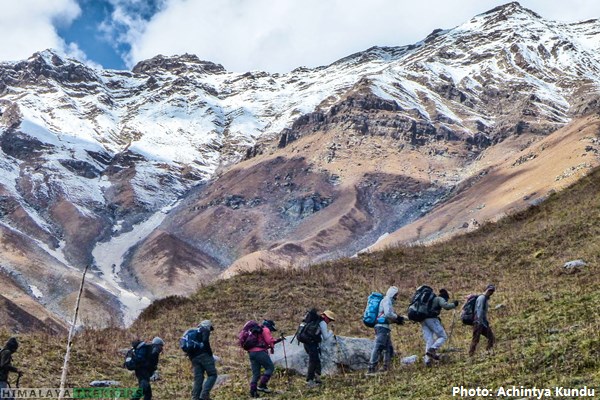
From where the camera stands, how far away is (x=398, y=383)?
1445 cm

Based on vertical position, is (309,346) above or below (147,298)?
below

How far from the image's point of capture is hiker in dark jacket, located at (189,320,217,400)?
50.4 ft

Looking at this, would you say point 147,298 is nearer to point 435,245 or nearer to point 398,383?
point 435,245

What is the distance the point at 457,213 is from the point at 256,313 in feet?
405

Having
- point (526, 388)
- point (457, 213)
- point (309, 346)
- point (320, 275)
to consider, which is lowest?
point (526, 388)

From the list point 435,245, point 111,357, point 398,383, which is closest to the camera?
point 398,383

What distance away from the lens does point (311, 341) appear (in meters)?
16.5

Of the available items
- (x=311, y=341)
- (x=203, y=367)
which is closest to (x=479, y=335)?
(x=311, y=341)

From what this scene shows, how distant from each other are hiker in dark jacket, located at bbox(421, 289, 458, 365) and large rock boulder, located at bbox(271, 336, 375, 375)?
8.72ft

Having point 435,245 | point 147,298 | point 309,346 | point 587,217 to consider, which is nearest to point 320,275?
point 435,245

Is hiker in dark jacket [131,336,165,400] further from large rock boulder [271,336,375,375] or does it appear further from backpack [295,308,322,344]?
large rock boulder [271,336,375,375]

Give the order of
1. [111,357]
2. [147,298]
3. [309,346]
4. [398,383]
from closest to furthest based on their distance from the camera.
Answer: [398,383] → [309,346] → [111,357] → [147,298]

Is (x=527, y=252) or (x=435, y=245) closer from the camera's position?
(x=527, y=252)

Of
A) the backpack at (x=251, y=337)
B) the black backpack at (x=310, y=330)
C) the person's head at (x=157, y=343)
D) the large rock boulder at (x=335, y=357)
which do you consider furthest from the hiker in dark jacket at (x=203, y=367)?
the large rock boulder at (x=335, y=357)
